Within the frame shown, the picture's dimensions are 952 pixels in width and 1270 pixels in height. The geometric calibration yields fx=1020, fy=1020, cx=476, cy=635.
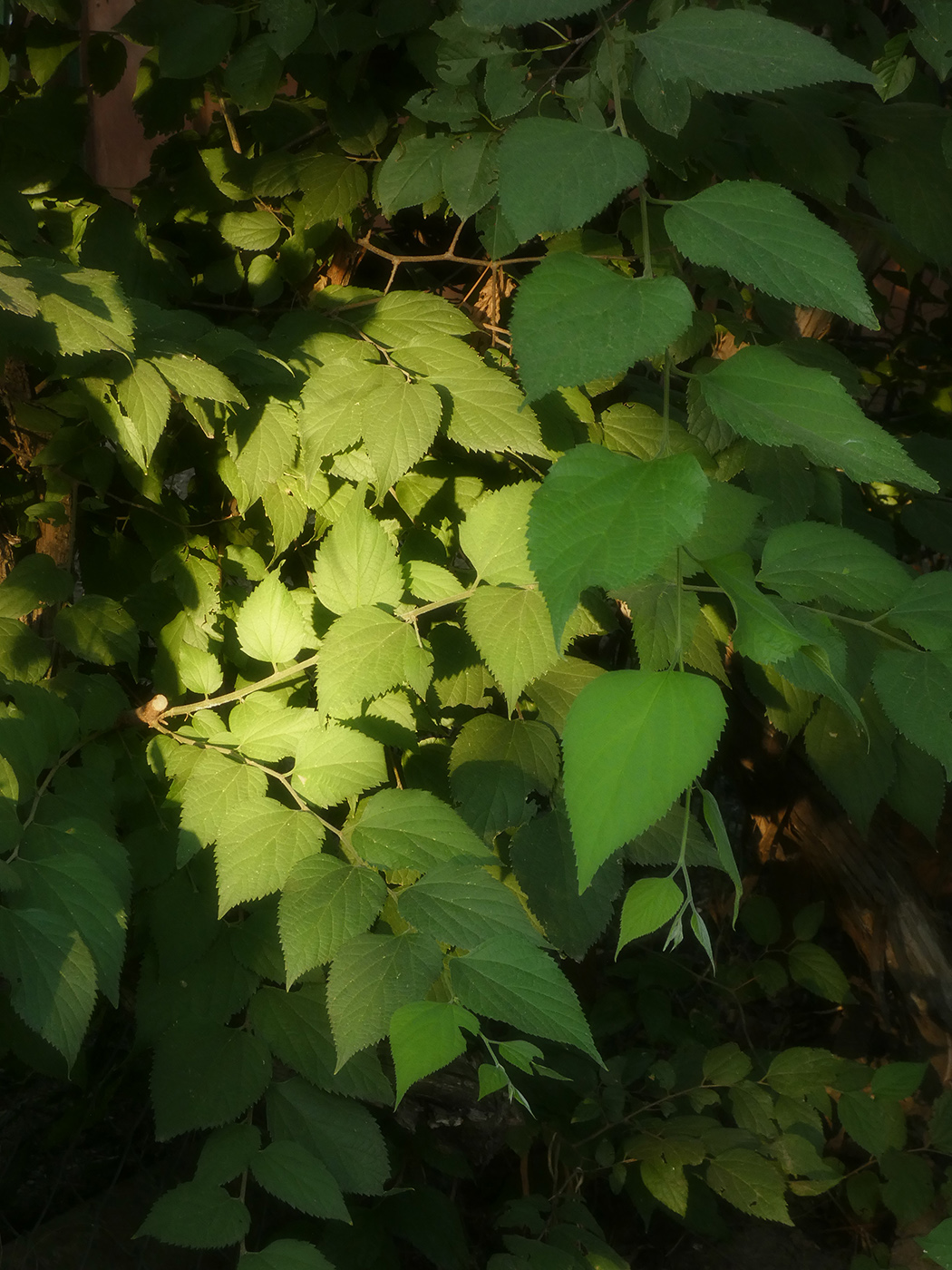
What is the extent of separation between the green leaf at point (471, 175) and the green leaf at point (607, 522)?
1.94ft

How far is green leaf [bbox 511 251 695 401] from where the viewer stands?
516mm

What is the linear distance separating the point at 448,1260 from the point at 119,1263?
0.60m

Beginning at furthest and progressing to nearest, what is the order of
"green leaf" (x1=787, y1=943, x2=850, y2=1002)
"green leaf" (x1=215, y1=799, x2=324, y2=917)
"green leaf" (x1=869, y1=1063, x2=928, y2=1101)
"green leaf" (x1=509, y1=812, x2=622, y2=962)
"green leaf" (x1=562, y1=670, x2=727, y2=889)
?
"green leaf" (x1=787, y1=943, x2=850, y2=1002) < "green leaf" (x1=869, y1=1063, x2=928, y2=1101) < "green leaf" (x1=509, y1=812, x2=622, y2=962) < "green leaf" (x1=215, y1=799, x2=324, y2=917) < "green leaf" (x1=562, y1=670, x2=727, y2=889)

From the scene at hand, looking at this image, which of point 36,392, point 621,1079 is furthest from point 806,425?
point 621,1079

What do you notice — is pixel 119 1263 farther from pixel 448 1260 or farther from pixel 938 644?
pixel 938 644

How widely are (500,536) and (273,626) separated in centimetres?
24

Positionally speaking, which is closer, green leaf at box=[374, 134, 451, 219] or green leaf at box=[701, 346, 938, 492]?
green leaf at box=[701, 346, 938, 492]

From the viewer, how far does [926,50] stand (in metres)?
0.76

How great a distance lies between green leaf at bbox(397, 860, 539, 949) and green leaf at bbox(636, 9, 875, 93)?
0.50 metres

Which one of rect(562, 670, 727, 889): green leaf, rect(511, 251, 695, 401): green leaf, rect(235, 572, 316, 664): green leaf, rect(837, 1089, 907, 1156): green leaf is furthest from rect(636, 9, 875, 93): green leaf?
rect(837, 1089, 907, 1156): green leaf

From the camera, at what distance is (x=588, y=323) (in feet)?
1.75

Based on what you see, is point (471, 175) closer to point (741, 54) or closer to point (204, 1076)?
point (741, 54)

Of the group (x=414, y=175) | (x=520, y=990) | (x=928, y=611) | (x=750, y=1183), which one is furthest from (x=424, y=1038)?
(x=750, y=1183)

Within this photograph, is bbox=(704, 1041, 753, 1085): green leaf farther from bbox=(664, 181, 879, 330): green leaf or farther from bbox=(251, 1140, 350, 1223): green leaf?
bbox=(664, 181, 879, 330): green leaf
